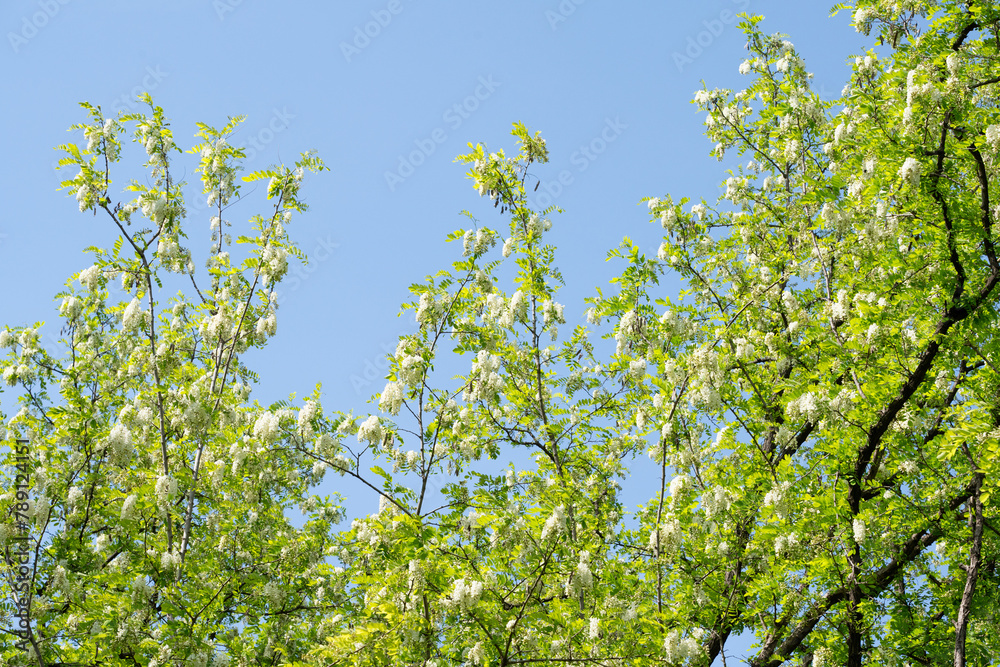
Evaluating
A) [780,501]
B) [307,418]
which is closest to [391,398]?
[307,418]

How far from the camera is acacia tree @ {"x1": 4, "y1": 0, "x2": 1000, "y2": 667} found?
7805 millimetres

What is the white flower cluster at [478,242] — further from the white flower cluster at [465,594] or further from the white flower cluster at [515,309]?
the white flower cluster at [465,594]

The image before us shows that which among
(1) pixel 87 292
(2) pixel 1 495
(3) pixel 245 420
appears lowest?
(2) pixel 1 495

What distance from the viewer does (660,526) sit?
28.4ft

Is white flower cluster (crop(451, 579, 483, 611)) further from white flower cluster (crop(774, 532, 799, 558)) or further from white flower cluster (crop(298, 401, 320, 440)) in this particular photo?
white flower cluster (crop(774, 532, 799, 558))

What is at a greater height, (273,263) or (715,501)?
(273,263)

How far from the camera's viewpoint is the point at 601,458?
34.3 ft

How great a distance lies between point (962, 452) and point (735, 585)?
2.94m

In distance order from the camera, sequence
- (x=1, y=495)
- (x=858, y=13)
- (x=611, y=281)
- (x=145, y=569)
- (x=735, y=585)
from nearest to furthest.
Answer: (x=1, y=495) → (x=145, y=569) → (x=735, y=585) → (x=611, y=281) → (x=858, y=13)

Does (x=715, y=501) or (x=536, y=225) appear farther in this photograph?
(x=715, y=501)

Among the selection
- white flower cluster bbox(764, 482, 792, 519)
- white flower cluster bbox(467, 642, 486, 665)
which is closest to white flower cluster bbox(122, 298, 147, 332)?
white flower cluster bbox(467, 642, 486, 665)

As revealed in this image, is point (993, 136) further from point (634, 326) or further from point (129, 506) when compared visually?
point (129, 506)

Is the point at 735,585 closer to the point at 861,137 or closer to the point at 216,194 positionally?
the point at 861,137

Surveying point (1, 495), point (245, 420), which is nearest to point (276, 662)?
point (245, 420)
